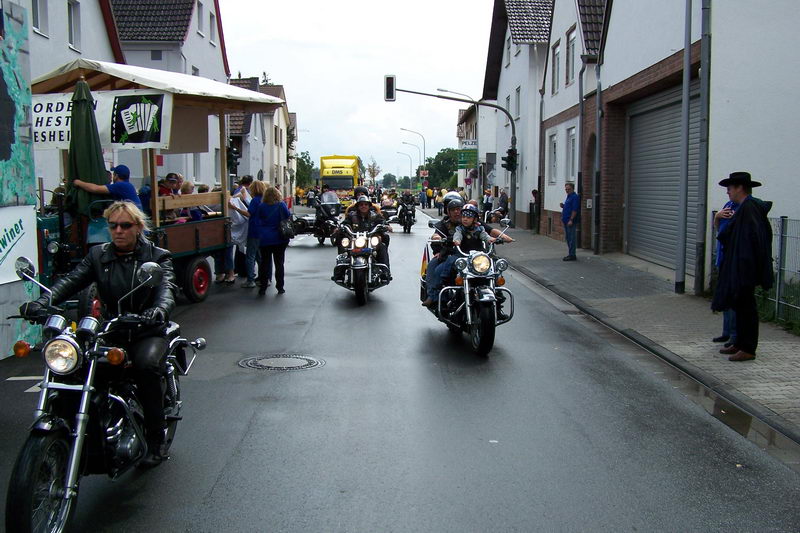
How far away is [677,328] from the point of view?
A: 1012cm

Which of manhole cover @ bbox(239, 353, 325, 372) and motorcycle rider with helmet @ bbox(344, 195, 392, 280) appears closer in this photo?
manhole cover @ bbox(239, 353, 325, 372)

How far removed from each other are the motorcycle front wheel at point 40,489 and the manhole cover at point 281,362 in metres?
3.92

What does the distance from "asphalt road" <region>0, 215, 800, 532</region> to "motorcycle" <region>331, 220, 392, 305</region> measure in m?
2.83

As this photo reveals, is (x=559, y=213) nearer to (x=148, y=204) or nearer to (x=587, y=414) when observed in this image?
(x=148, y=204)

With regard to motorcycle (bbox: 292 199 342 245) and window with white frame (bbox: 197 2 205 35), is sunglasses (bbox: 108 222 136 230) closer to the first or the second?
motorcycle (bbox: 292 199 342 245)

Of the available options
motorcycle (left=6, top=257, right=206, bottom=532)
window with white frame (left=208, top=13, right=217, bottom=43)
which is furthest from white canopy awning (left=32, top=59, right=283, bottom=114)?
window with white frame (left=208, top=13, right=217, bottom=43)

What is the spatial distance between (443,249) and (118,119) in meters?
5.46

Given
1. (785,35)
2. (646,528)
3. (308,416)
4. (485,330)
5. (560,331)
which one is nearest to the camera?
(646,528)

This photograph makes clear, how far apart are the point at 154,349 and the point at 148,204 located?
331 inches

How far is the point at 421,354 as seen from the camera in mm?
8633

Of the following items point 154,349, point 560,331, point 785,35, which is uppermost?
point 785,35

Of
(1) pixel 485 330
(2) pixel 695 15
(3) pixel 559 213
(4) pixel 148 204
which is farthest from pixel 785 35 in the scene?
(3) pixel 559 213

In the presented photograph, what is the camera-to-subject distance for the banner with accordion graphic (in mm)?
11727

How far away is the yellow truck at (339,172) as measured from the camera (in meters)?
43.7
